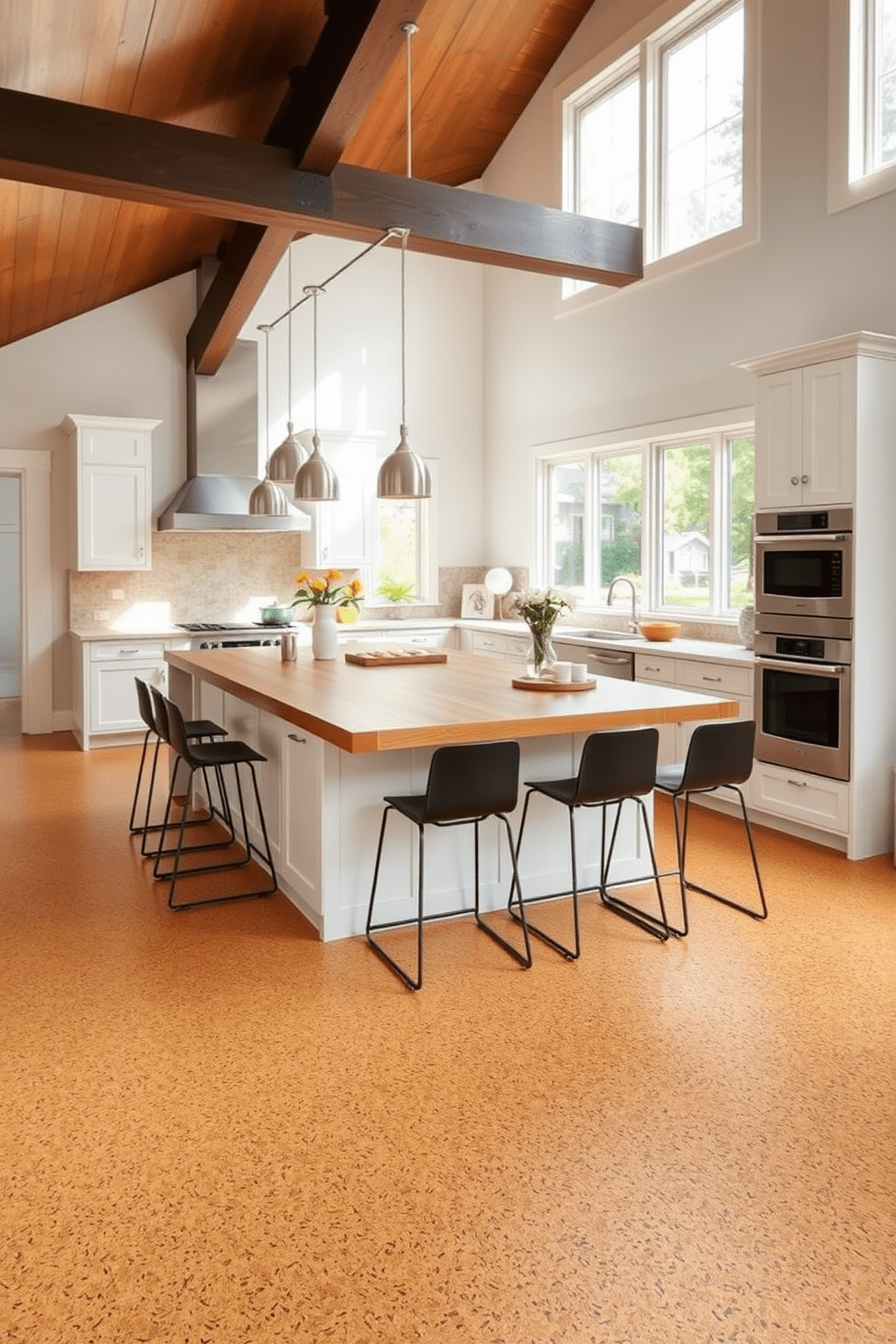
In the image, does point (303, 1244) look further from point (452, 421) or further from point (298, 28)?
point (452, 421)

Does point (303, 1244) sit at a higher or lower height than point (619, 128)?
lower

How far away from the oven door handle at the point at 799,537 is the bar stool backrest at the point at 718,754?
128cm

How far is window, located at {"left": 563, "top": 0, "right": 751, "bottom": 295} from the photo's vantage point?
6.16m

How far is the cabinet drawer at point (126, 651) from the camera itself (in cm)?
737

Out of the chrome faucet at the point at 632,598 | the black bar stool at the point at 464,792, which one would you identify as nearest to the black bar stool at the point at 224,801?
the black bar stool at the point at 464,792

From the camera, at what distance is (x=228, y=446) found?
318 inches

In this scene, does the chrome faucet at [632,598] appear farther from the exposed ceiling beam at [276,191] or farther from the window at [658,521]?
the exposed ceiling beam at [276,191]

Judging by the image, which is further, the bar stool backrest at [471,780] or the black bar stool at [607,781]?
the black bar stool at [607,781]

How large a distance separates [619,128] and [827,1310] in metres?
7.47

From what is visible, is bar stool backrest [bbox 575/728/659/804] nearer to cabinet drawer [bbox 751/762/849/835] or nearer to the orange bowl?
cabinet drawer [bbox 751/762/849/835]

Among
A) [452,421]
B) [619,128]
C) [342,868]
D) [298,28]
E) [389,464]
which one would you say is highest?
[619,128]

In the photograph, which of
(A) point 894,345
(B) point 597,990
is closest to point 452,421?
(A) point 894,345

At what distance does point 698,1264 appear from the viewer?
2.00 meters

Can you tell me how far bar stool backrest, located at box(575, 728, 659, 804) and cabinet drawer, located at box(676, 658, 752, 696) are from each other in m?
1.87
